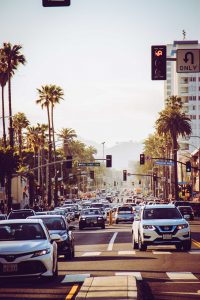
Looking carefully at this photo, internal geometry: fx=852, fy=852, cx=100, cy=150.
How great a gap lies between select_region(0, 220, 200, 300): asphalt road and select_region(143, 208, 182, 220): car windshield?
1.35 metres

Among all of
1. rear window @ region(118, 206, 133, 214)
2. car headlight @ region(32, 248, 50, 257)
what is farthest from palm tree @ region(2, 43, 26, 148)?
car headlight @ region(32, 248, 50, 257)

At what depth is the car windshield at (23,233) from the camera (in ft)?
68.6

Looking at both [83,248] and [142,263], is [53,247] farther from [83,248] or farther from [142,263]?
[83,248]

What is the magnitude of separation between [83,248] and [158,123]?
7734 centimetres

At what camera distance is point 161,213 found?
3419cm

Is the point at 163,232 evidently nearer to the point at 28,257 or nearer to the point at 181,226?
the point at 181,226

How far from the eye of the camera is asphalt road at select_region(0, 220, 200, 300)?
705 inches

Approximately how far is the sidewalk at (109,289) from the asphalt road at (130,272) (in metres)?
0.39

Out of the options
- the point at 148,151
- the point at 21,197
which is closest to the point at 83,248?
the point at 21,197

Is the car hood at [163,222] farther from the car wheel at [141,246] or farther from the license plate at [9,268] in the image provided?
the license plate at [9,268]

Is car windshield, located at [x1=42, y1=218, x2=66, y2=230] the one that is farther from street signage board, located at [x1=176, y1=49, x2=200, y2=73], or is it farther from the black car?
the black car

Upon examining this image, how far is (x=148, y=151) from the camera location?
7451 inches

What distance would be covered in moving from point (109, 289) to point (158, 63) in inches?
485

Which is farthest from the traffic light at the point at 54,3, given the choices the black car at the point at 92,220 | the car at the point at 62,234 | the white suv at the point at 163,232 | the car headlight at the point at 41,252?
the black car at the point at 92,220
